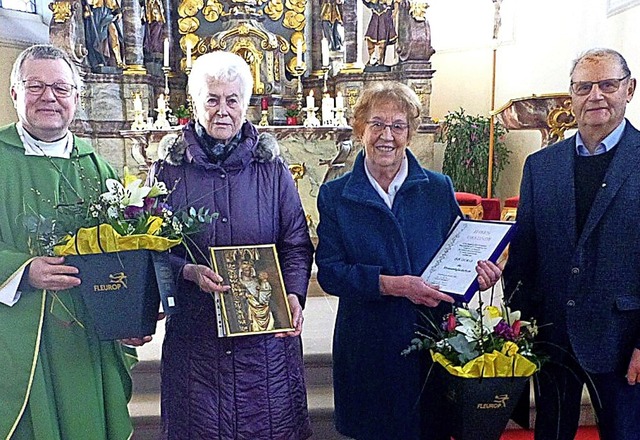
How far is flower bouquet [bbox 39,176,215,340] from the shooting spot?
58.4 inches

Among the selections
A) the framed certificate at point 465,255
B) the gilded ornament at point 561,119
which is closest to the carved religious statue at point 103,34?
the gilded ornament at point 561,119

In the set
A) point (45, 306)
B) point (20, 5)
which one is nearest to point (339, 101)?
point (20, 5)

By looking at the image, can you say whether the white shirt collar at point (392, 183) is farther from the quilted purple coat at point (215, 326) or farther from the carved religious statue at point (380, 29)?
the carved religious statue at point (380, 29)

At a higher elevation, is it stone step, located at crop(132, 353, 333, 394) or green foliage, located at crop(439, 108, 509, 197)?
green foliage, located at crop(439, 108, 509, 197)

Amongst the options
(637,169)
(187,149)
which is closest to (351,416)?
(187,149)

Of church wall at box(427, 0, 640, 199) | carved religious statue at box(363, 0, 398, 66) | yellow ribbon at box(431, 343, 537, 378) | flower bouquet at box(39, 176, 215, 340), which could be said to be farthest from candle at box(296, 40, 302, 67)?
yellow ribbon at box(431, 343, 537, 378)

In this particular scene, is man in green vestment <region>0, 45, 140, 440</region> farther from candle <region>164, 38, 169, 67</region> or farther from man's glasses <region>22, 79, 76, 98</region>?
candle <region>164, 38, 169, 67</region>

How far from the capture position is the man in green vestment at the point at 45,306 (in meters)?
1.65

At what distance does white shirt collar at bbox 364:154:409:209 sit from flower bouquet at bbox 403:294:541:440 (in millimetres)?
422

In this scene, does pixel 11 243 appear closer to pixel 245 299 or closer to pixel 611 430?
pixel 245 299

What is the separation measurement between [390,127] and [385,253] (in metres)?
0.38

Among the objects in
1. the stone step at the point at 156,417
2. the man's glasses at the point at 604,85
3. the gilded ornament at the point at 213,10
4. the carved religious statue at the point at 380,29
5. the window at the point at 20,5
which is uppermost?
the window at the point at 20,5

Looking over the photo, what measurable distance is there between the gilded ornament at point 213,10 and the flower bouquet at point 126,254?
533 centimetres

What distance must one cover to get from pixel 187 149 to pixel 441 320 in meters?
0.93
